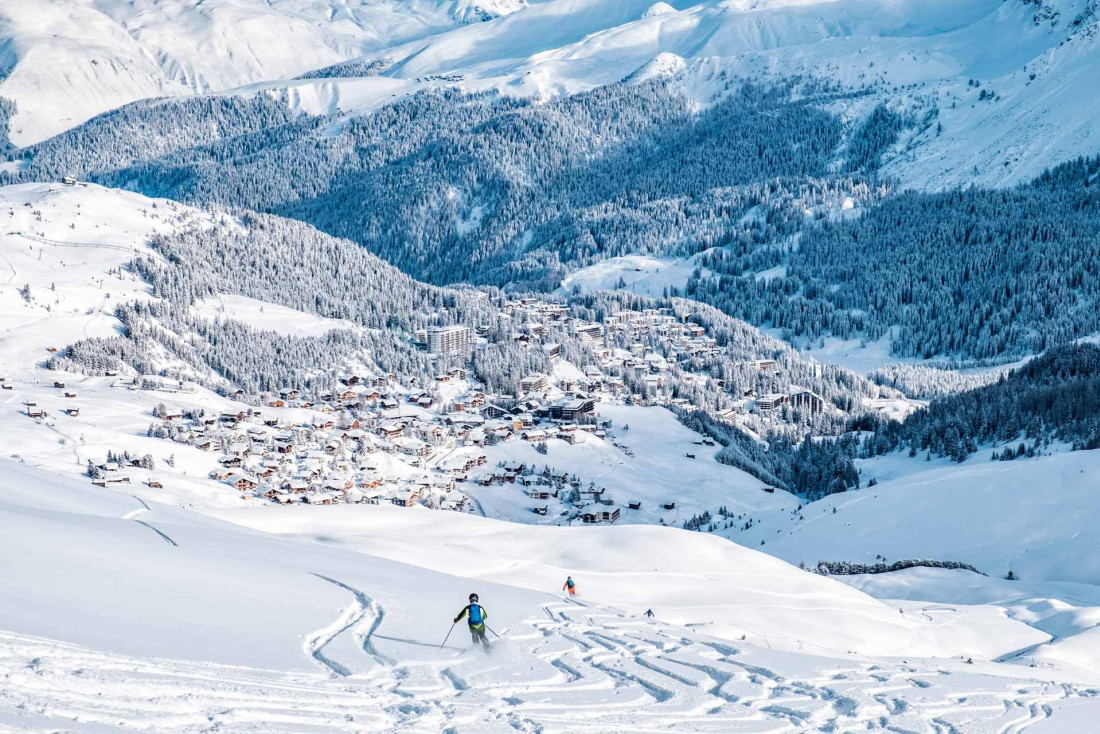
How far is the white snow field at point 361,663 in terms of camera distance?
18.7 m

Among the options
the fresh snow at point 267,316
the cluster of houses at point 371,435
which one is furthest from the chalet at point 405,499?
the fresh snow at point 267,316

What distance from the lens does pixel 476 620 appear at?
24.5 meters

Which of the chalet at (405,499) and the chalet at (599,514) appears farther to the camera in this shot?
the chalet at (599,514)

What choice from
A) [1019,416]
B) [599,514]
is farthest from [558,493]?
[1019,416]

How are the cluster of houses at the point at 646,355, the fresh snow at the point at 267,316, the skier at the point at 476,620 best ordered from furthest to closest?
the fresh snow at the point at 267,316 → the cluster of houses at the point at 646,355 → the skier at the point at 476,620

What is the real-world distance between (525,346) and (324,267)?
132 feet

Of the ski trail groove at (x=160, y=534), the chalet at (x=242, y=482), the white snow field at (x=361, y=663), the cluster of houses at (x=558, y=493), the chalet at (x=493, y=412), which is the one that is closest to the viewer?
the white snow field at (x=361, y=663)

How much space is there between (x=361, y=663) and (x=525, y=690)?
339cm

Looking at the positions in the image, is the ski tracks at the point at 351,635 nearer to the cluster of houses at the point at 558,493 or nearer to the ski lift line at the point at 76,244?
the cluster of houses at the point at 558,493

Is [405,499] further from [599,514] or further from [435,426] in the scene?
[435,426]

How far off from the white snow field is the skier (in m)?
0.39

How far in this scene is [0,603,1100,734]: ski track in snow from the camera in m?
18.1

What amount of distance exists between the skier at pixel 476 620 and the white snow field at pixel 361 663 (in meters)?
0.39

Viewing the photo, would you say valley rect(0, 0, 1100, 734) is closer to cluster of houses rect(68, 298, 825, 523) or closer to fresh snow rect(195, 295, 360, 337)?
cluster of houses rect(68, 298, 825, 523)
